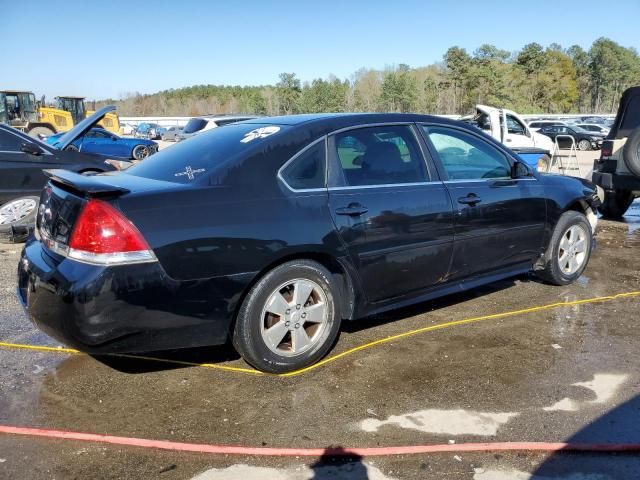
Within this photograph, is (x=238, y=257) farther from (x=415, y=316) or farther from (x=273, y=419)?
(x=415, y=316)

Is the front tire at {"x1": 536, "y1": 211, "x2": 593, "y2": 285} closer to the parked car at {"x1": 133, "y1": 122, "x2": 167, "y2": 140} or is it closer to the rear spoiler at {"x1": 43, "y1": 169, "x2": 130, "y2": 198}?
the rear spoiler at {"x1": 43, "y1": 169, "x2": 130, "y2": 198}

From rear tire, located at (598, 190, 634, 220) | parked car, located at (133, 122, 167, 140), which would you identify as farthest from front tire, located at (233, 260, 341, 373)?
parked car, located at (133, 122, 167, 140)

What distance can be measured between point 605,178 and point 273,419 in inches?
283

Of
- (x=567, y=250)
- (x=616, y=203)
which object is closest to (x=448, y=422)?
(x=567, y=250)

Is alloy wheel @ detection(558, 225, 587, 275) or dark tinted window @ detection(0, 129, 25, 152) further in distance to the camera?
dark tinted window @ detection(0, 129, 25, 152)

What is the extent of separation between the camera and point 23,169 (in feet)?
24.0

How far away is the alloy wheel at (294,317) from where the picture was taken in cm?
339

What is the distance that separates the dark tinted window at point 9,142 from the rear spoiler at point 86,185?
176 inches

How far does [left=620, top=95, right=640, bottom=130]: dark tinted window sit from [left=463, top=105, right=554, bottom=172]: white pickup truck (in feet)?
18.2

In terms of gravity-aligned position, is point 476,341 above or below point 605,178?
below

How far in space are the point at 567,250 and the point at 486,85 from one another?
208 feet

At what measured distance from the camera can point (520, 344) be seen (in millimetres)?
4043

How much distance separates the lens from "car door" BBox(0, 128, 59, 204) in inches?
284

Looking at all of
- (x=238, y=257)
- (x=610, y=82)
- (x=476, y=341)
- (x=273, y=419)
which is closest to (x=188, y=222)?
(x=238, y=257)
